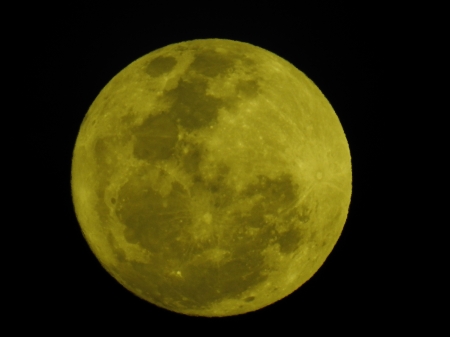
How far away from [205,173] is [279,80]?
3.90ft

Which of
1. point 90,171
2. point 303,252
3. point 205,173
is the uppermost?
point 90,171

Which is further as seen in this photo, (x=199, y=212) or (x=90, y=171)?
(x=90, y=171)

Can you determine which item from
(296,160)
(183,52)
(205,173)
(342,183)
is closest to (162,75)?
(183,52)

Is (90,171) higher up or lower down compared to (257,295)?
higher up

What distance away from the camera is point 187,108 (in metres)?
4.06

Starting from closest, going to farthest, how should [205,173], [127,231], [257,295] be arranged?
1. [205,173]
2. [127,231]
3. [257,295]

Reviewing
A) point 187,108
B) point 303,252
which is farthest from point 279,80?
point 303,252

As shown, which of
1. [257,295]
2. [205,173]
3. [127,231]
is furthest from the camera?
[257,295]

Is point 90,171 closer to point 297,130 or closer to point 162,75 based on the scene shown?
point 162,75

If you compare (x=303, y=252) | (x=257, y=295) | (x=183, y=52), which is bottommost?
(x=257, y=295)

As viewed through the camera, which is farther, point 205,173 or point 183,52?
point 183,52

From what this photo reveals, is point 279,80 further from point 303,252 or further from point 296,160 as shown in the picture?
point 303,252

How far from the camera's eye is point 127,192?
4133mm

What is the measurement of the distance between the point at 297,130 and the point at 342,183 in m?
0.81
